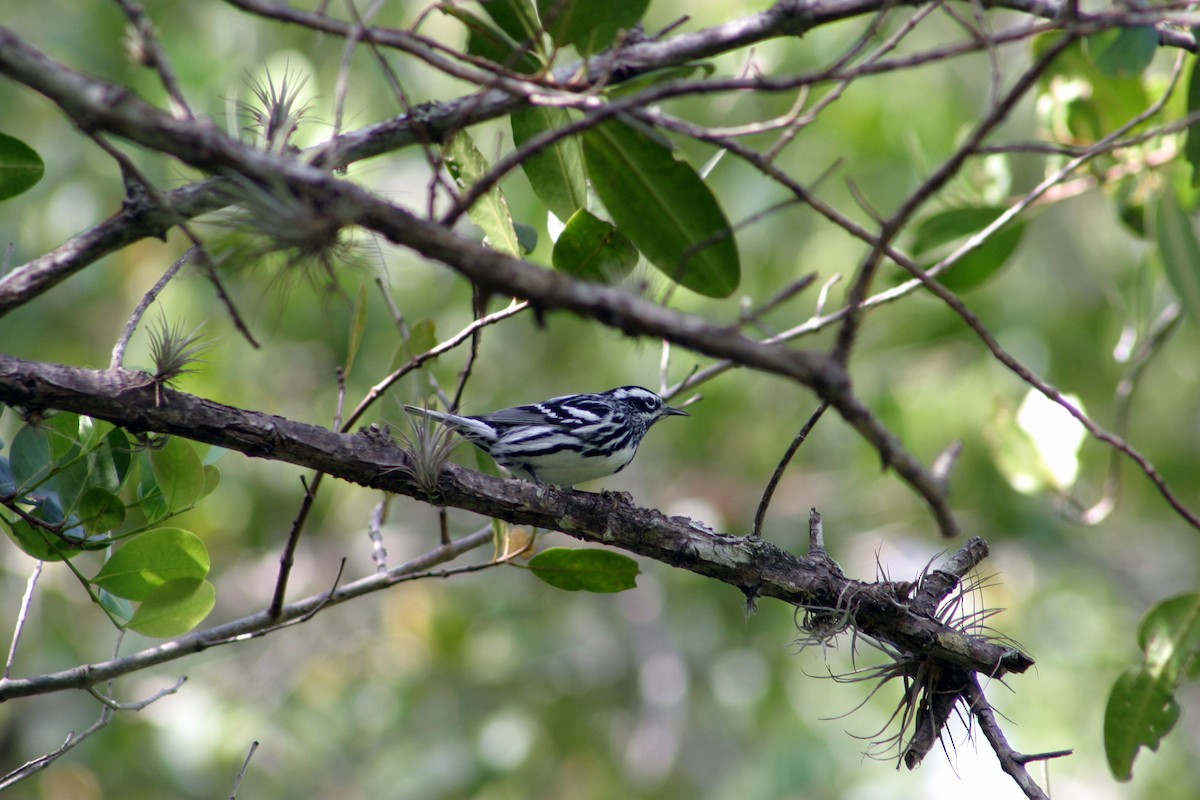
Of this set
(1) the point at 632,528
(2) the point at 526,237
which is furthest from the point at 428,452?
(2) the point at 526,237

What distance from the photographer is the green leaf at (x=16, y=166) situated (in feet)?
8.08

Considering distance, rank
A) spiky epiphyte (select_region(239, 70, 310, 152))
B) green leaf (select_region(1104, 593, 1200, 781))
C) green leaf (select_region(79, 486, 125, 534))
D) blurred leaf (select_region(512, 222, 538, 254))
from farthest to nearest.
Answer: green leaf (select_region(1104, 593, 1200, 781))
blurred leaf (select_region(512, 222, 538, 254))
green leaf (select_region(79, 486, 125, 534))
spiky epiphyte (select_region(239, 70, 310, 152))

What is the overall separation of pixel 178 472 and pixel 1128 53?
9.94 feet

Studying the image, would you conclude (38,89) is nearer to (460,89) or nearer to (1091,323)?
(460,89)

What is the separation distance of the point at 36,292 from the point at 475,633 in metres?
5.43

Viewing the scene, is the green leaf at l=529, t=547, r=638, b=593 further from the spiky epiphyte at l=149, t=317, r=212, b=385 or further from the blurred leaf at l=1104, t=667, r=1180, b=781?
the blurred leaf at l=1104, t=667, r=1180, b=781

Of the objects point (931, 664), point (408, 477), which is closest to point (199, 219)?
point (408, 477)

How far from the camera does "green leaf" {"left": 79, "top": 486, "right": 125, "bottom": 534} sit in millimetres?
2338

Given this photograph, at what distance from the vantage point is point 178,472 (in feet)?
7.89

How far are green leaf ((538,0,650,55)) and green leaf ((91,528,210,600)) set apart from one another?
5.20 feet

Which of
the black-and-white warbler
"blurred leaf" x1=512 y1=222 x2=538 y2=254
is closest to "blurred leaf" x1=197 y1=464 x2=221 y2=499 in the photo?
"blurred leaf" x1=512 y1=222 x2=538 y2=254

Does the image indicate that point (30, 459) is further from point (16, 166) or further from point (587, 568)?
point (587, 568)

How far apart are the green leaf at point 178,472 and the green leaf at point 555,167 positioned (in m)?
1.15

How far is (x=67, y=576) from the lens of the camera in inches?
290
